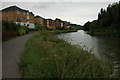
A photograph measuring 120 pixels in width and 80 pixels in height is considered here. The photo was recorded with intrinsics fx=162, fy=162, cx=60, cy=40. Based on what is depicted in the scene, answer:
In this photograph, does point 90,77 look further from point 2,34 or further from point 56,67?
point 2,34

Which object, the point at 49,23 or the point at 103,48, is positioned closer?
the point at 103,48

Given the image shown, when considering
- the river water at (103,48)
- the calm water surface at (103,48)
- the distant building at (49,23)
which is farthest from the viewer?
the distant building at (49,23)

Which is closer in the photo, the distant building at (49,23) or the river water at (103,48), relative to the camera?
the river water at (103,48)

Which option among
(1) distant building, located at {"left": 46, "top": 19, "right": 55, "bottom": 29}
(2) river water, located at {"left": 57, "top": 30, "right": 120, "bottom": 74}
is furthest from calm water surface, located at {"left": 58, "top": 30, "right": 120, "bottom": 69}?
(1) distant building, located at {"left": 46, "top": 19, "right": 55, "bottom": 29}

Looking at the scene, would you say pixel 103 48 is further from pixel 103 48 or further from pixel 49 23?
pixel 49 23

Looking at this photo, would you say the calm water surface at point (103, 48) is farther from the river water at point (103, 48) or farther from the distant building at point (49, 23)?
the distant building at point (49, 23)

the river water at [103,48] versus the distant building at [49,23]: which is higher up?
the distant building at [49,23]

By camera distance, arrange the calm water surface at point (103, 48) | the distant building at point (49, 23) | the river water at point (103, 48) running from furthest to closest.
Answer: the distant building at point (49, 23) < the calm water surface at point (103, 48) < the river water at point (103, 48)

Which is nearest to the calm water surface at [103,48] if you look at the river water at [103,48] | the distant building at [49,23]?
the river water at [103,48]

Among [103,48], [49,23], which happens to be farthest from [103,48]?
[49,23]

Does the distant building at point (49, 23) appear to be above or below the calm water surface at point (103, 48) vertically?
above

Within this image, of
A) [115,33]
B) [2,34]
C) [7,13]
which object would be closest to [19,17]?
[7,13]

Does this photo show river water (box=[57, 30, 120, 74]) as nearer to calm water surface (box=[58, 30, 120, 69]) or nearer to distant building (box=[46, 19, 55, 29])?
calm water surface (box=[58, 30, 120, 69])

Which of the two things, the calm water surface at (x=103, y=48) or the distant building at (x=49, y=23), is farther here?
the distant building at (x=49, y=23)
